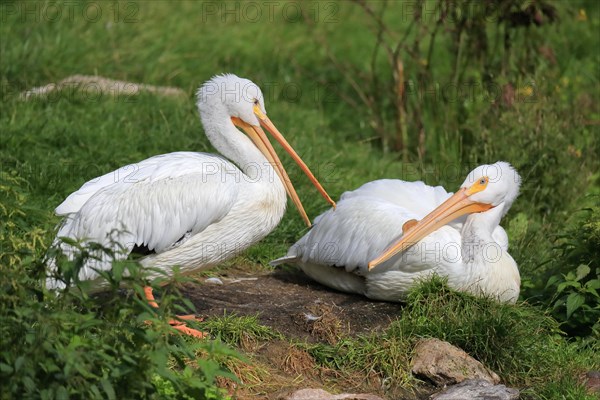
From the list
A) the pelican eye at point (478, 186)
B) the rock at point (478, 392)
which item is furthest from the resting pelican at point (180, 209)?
the rock at point (478, 392)

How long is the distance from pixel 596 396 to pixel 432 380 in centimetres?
85

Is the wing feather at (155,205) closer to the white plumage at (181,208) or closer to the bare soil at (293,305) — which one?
the white plumage at (181,208)

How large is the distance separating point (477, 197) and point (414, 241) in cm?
57

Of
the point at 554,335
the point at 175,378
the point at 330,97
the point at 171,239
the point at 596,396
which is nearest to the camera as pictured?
the point at 175,378

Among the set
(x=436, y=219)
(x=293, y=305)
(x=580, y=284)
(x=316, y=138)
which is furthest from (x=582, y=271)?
(x=316, y=138)

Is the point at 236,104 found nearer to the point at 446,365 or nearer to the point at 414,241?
the point at 414,241

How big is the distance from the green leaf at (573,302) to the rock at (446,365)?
2.55ft

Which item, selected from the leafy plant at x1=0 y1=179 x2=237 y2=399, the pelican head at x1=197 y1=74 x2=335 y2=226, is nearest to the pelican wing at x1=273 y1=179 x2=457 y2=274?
the pelican head at x1=197 y1=74 x2=335 y2=226

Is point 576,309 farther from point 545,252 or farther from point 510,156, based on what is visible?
point 510,156

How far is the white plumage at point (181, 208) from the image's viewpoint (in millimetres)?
5527

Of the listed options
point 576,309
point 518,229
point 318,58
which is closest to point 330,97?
point 318,58

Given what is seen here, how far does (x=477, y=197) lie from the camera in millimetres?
6438

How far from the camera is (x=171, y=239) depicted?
5.58m

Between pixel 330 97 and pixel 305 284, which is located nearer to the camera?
pixel 305 284
